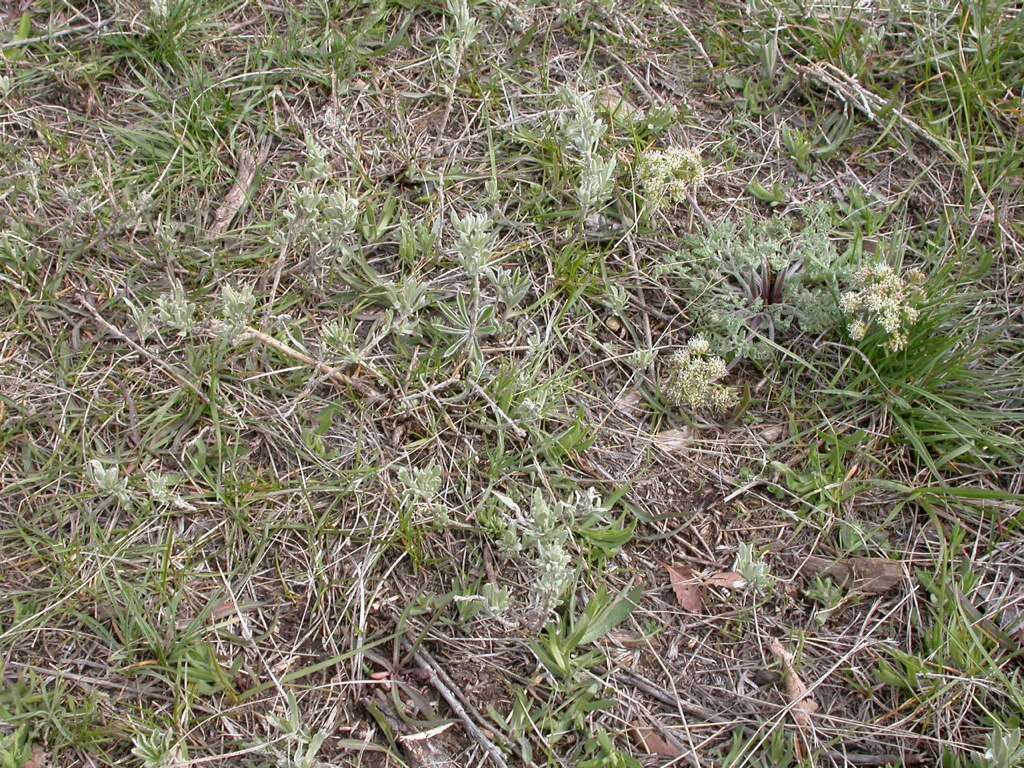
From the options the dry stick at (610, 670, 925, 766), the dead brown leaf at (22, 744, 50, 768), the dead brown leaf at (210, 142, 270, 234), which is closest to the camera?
the dead brown leaf at (22, 744, 50, 768)

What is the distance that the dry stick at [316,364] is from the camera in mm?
2875

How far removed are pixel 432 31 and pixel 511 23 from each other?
31cm

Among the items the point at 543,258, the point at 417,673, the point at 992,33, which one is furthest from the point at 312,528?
the point at 992,33

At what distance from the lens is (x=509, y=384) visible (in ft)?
9.39

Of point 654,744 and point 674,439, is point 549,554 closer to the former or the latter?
point 654,744

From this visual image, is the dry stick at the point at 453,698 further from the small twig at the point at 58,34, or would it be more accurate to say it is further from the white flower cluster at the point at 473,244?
the small twig at the point at 58,34

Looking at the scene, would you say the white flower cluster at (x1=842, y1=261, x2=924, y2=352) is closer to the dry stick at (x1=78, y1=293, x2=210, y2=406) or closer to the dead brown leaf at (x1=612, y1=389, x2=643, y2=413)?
the dead brown leaf at (x1=612, y1=389, x2=643, y2=413)

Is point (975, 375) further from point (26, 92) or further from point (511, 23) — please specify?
point (26, 92)

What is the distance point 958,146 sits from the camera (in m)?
3.46

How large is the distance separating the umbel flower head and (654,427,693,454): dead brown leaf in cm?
8

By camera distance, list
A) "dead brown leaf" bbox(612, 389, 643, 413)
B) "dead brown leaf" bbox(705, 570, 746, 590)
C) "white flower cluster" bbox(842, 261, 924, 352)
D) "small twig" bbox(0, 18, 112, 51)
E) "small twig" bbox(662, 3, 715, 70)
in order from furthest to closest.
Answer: "small twig" bbox(662, 3, 715, 70) → "small twig" bbox(0, 18, 112, 51) → "dead brown leaf" bbox(612, 389, 643, 413) → "white flower cluster" bbox(842, 261, 924, 352) → "dead brown leaf" bbox(705, 570, 746, 590)

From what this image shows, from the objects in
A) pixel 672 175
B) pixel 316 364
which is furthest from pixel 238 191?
pixel 672 175

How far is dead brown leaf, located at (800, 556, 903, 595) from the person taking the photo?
2691 millimetres

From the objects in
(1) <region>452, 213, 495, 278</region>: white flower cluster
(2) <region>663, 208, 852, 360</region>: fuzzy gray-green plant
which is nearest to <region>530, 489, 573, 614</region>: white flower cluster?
(1) <region>452, 213, 495, 278</region>: white flower cluster
